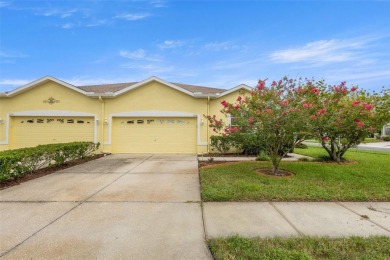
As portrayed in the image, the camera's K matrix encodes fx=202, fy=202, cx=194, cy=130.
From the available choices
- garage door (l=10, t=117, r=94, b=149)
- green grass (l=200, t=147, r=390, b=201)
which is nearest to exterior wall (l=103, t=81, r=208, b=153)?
garage door (l=10, t=117, r=94, b=149)

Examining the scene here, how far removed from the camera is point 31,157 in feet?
21.6

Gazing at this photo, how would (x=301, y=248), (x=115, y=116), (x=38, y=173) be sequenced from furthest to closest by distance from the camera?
(x=115, y=116)
(x=38, y=173)
(x=301, y=248)

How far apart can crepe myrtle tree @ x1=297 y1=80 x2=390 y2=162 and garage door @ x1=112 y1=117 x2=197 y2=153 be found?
6.90 metres

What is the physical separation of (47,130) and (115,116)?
410 centimetres

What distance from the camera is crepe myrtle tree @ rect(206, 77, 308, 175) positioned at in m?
5.82

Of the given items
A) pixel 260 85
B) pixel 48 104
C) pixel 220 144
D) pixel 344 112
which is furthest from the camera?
pixel 48 104

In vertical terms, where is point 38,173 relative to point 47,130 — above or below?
below

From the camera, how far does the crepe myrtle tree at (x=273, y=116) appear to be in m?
5.82

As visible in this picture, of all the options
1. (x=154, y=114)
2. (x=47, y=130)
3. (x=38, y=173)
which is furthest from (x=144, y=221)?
(x=47, y=130)

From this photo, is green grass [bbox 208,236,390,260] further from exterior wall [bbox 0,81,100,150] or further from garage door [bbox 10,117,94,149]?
exterior wall [bbox 0,81,100,150]

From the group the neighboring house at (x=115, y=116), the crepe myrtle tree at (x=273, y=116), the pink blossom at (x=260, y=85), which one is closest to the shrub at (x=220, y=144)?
the neighboring house at (x=115, y=116)

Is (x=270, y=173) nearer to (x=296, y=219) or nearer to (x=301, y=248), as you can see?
(x=296, y=219)

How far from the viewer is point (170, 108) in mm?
12344

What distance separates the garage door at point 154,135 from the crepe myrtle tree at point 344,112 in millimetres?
6902
